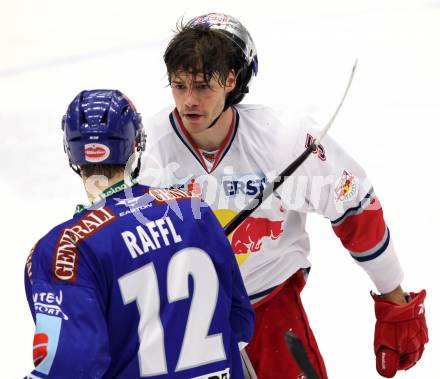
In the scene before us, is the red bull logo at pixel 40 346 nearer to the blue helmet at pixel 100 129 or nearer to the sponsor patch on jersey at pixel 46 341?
the sponsor patch on jersey at pixel 46 341

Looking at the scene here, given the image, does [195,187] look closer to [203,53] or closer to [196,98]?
[196,98]

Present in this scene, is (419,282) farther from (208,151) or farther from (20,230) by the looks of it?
(20,230)

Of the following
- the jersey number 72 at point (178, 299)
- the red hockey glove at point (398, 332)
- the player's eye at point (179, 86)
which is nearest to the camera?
the jersey number 72 at point (178, 299)

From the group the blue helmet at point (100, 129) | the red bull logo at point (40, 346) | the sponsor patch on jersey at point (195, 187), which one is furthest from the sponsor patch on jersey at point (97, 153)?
the sponsor patch on jersey at point (195, 187)

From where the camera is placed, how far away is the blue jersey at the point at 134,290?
167cm

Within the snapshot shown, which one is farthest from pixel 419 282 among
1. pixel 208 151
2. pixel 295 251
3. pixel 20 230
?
pixel 20 230

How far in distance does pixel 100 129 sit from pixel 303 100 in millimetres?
2904

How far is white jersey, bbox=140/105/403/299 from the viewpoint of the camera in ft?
8.18

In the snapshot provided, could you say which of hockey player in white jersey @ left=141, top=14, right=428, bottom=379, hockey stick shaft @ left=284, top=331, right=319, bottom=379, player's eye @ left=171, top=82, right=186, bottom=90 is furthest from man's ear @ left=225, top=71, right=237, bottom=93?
hockey stick shaft @ left=284, top=331, right=319, bottom=379

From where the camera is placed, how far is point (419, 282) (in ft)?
11.3

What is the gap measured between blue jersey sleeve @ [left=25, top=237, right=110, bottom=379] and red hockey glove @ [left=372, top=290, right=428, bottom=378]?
3.87 ft

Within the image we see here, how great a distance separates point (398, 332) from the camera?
2672 mm

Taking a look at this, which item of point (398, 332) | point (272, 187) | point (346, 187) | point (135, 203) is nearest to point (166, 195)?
point (135, 203)

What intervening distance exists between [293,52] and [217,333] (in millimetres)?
3443
